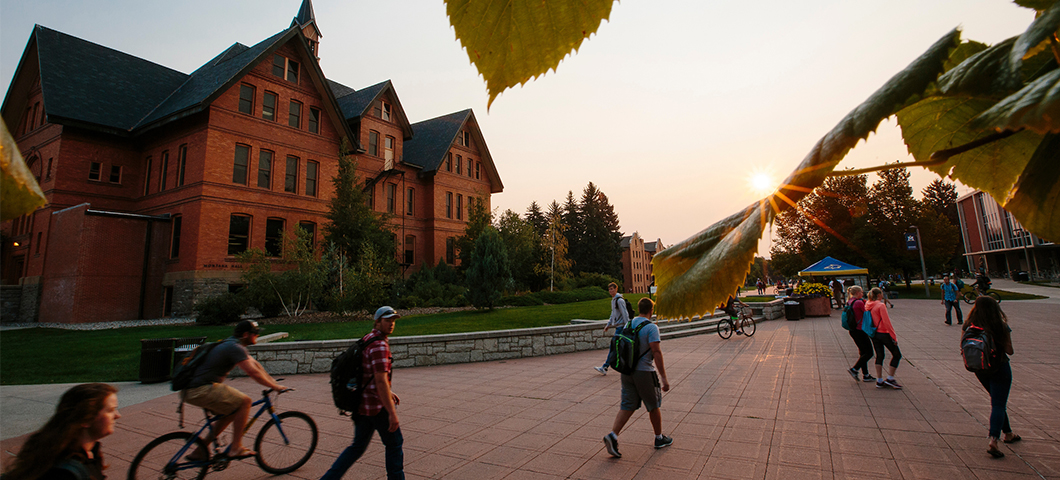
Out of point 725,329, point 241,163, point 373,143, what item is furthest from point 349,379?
point 373,143

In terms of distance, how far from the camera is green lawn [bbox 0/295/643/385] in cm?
1138

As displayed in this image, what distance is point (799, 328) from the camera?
18344mm

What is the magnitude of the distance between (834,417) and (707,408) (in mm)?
1735

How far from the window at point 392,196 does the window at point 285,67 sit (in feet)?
32.3

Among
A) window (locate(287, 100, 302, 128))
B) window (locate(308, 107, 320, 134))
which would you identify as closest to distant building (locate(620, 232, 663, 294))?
window (locate(308, 107, 320, 134))

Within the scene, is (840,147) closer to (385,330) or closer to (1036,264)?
(385,330)

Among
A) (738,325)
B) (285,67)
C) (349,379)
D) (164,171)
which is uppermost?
(285,67)

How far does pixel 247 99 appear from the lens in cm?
2533

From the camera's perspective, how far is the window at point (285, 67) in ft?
86.6

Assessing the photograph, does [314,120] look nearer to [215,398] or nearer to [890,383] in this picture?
[215,398]

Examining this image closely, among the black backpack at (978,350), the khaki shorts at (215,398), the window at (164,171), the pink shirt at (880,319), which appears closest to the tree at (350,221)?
the window at (164,171)

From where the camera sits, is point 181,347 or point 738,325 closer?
point 181,347

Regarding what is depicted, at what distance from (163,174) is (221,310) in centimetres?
1111

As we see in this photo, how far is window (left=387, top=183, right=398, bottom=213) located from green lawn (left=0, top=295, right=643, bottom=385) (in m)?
17.4
